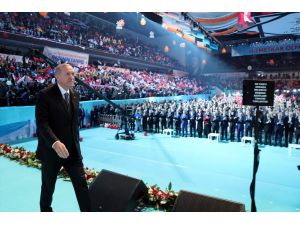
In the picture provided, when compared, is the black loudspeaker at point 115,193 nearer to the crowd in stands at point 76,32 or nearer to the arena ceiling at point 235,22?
the arena ceiling at point 235,22

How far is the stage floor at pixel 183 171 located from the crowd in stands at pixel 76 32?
8.89 meters

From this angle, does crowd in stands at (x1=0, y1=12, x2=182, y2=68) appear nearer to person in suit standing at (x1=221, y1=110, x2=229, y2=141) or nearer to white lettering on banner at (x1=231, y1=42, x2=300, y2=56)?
white lettering on banner at (x1=231, y1=42, x2=300, y2=56)

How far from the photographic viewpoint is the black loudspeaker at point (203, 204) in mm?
2754

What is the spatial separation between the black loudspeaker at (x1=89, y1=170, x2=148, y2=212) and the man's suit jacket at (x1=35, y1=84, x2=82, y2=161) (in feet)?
2.67

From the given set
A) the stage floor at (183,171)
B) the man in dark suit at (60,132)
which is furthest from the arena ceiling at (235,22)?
the man in dark suit at (60,132)

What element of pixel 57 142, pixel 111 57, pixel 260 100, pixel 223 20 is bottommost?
pixel 57 142

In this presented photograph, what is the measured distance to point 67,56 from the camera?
1758 cm

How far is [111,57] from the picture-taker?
874 inches

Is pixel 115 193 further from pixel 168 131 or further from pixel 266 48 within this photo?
pixel 266 48

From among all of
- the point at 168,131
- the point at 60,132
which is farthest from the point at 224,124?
the point at 60,132

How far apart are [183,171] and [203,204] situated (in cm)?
358
